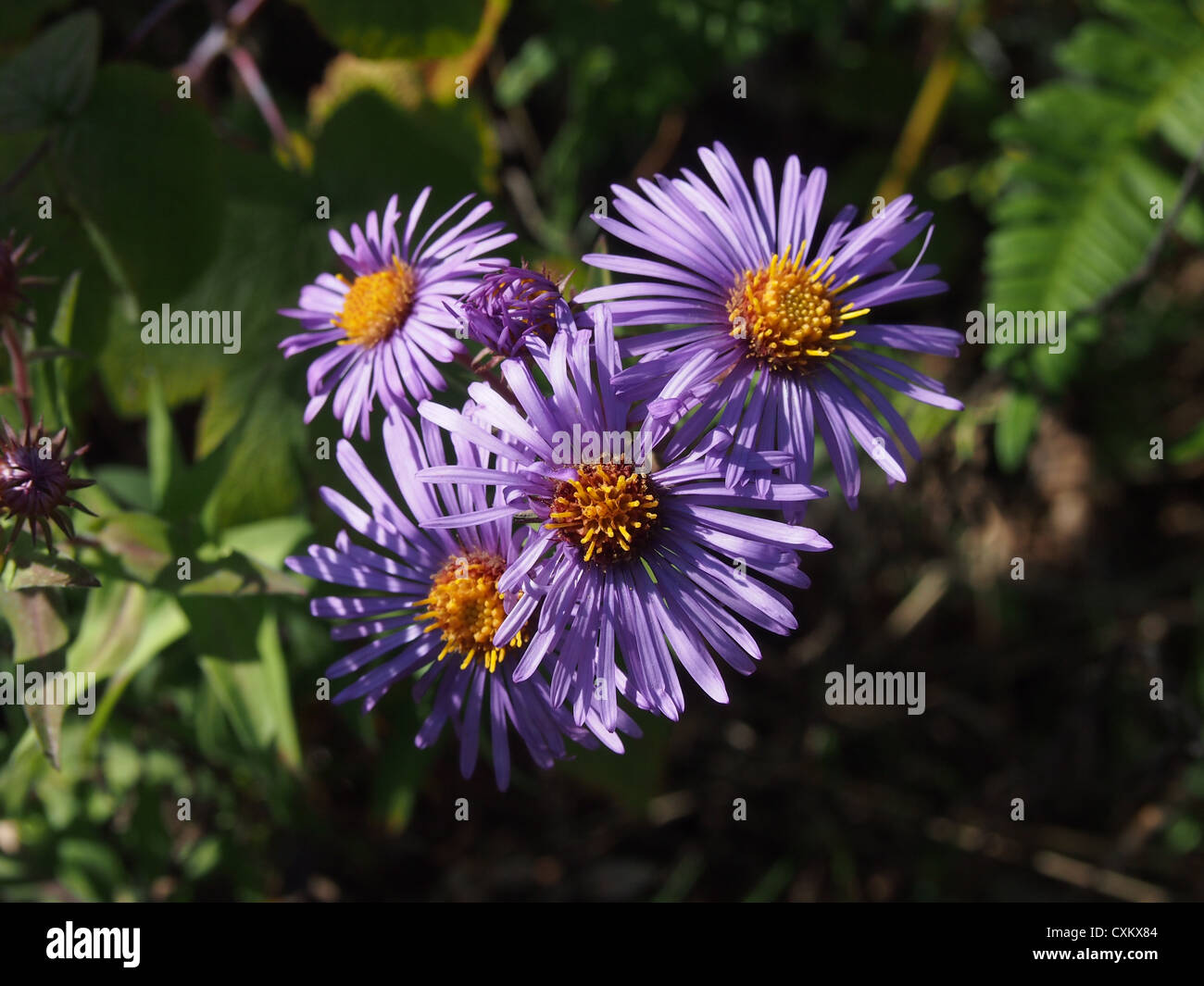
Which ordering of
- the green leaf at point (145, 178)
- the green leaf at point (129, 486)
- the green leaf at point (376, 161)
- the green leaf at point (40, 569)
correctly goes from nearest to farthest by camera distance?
the green leaf at point (40, 569) < the green leaf at point (145, 178) < the green leaf at point (129, 486) < the green leaf at point (376, 161)

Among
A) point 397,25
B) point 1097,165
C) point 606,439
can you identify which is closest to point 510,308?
point 606,439

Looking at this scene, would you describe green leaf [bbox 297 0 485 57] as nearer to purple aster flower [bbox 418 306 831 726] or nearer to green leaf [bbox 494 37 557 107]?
green leaf [bbox 494 37 557 107]

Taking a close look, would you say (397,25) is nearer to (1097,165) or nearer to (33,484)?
(33,484)

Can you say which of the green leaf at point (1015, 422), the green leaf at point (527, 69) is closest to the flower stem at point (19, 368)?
the green leaf at point (527, 69)

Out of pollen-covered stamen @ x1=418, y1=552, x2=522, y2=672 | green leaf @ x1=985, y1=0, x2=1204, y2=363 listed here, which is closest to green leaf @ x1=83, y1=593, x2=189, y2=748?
pollen-covered stamen @ x1=418, y1=552, x2=522, y2=672

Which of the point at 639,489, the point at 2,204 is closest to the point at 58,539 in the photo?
the point at 2,204

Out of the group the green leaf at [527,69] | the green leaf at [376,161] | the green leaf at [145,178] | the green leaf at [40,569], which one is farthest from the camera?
the green leaf at [527,69]

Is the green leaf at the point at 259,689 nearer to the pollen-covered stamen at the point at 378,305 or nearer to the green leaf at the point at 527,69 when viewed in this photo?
the pollen-covered stamen at the point at 378,305
